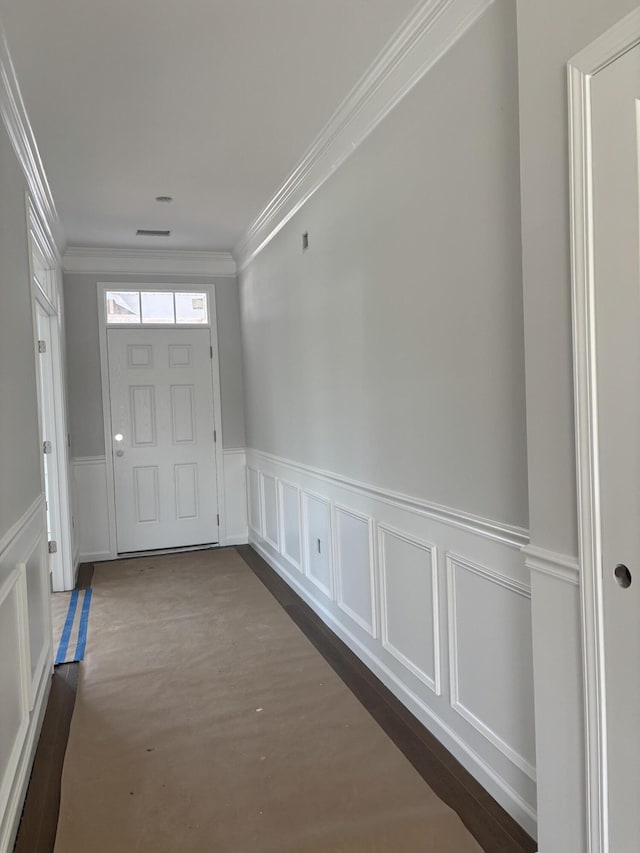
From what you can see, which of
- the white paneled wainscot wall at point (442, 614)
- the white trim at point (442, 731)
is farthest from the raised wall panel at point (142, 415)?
the white trim at point (442, 731)

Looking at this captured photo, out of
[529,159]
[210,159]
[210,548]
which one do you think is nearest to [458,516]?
[529,159]

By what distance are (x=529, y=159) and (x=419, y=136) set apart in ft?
2.89

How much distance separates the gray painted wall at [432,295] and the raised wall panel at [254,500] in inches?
72.3

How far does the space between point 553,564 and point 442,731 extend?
114 cm

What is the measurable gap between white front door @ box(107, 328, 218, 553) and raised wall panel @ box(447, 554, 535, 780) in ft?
12.4

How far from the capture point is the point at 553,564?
1.54 meters

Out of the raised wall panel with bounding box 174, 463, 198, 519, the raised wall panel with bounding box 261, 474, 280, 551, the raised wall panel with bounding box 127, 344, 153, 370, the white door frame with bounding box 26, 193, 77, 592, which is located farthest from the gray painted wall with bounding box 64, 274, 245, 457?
the raised wall panel with bounding box 261, 474, 280, 551

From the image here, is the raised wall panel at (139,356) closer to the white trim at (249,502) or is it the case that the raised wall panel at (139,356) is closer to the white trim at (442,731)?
the white trim at (249,502)

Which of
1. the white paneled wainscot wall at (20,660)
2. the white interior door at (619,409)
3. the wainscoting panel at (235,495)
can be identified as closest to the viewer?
the white interior door at (619,409)

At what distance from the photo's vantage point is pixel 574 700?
→ 1.50m

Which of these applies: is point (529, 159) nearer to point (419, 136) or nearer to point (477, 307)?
point (477, 307)

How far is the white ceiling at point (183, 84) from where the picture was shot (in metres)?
2.11

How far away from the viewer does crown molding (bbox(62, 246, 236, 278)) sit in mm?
5258

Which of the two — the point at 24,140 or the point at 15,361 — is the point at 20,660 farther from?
the point at 24,140
